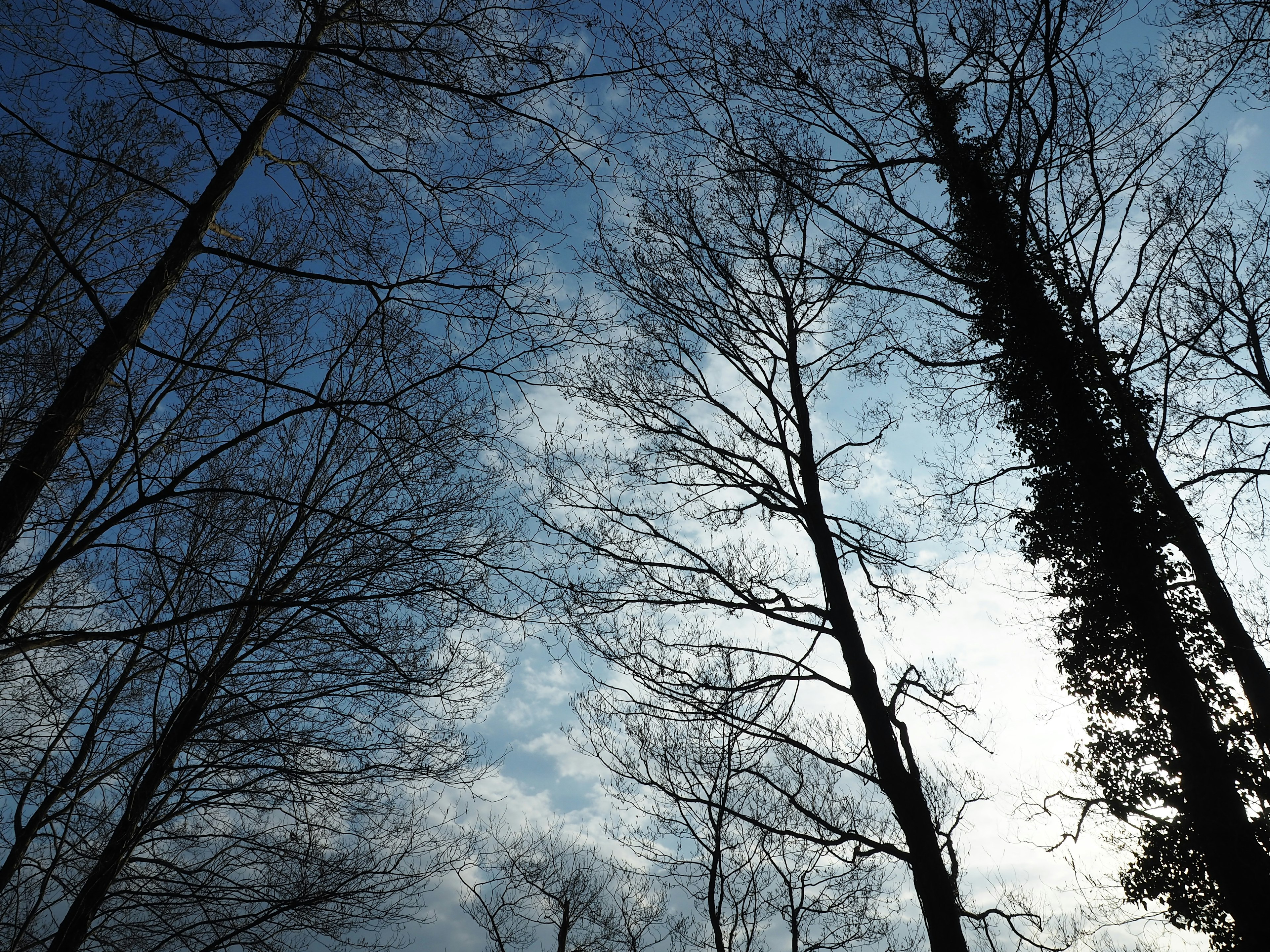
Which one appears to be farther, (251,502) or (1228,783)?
(251,502)

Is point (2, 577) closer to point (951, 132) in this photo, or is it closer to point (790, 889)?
point (951, 132)

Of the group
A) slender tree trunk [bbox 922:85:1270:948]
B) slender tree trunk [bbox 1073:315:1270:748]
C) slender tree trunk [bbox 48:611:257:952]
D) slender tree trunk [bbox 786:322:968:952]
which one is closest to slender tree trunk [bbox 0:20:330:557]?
slender tree trunk [bbox 48:611:257:952]

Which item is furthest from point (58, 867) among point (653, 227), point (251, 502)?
point (653, 227)

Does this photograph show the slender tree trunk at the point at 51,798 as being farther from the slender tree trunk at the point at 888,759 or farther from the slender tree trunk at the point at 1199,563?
the slender tree trunk at the point at 1199,563

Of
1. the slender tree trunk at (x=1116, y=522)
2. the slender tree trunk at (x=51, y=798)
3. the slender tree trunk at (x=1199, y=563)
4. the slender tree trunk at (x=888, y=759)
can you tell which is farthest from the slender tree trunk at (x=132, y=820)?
the slender tree trunk at (x=1199, y=563)

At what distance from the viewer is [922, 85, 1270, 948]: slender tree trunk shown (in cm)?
516

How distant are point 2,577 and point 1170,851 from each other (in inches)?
383

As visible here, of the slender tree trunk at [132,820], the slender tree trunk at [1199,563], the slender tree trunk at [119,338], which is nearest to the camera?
the slender tree trunk at [119,338]

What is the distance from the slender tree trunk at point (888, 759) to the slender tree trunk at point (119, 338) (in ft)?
17.9

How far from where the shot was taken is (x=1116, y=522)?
6422 millimetres

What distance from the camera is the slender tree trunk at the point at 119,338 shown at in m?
2.86

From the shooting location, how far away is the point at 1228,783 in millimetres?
5348

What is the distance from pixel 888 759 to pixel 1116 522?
10.0 ft

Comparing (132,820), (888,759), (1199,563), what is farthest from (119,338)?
(1199,563)
